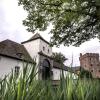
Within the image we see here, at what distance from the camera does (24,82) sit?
1.36 m

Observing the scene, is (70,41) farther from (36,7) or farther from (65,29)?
(36,7)

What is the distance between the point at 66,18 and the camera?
1436cm

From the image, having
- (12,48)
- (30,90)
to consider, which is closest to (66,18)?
(30,90)

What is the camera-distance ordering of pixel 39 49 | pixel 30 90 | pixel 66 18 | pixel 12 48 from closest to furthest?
pixel 30 90 → pixel 66 18 → pixel 12 48 → pixel 39 49

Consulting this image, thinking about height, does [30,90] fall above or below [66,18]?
below

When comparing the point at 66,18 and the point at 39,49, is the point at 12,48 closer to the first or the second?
the point at 39,49

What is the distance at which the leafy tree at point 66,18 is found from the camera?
47.4ft

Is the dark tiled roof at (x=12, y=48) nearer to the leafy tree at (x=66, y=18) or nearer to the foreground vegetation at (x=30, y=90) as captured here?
the leafy tree at (x=66, y=18)

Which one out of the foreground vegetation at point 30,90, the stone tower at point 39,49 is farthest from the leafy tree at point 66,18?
the stone tower at point 39,49

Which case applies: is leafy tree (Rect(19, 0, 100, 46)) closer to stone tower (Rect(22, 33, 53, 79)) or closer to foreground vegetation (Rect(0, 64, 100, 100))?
foreground vegetation (Rect(0, 64, 100, 100))

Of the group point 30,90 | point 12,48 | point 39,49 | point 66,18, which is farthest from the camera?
Answer: point 39,49

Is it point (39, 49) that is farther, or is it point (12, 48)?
point (39, 49)

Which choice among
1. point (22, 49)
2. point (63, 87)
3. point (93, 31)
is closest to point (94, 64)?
point (22, 49)

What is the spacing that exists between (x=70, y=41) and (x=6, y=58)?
43.1ft
